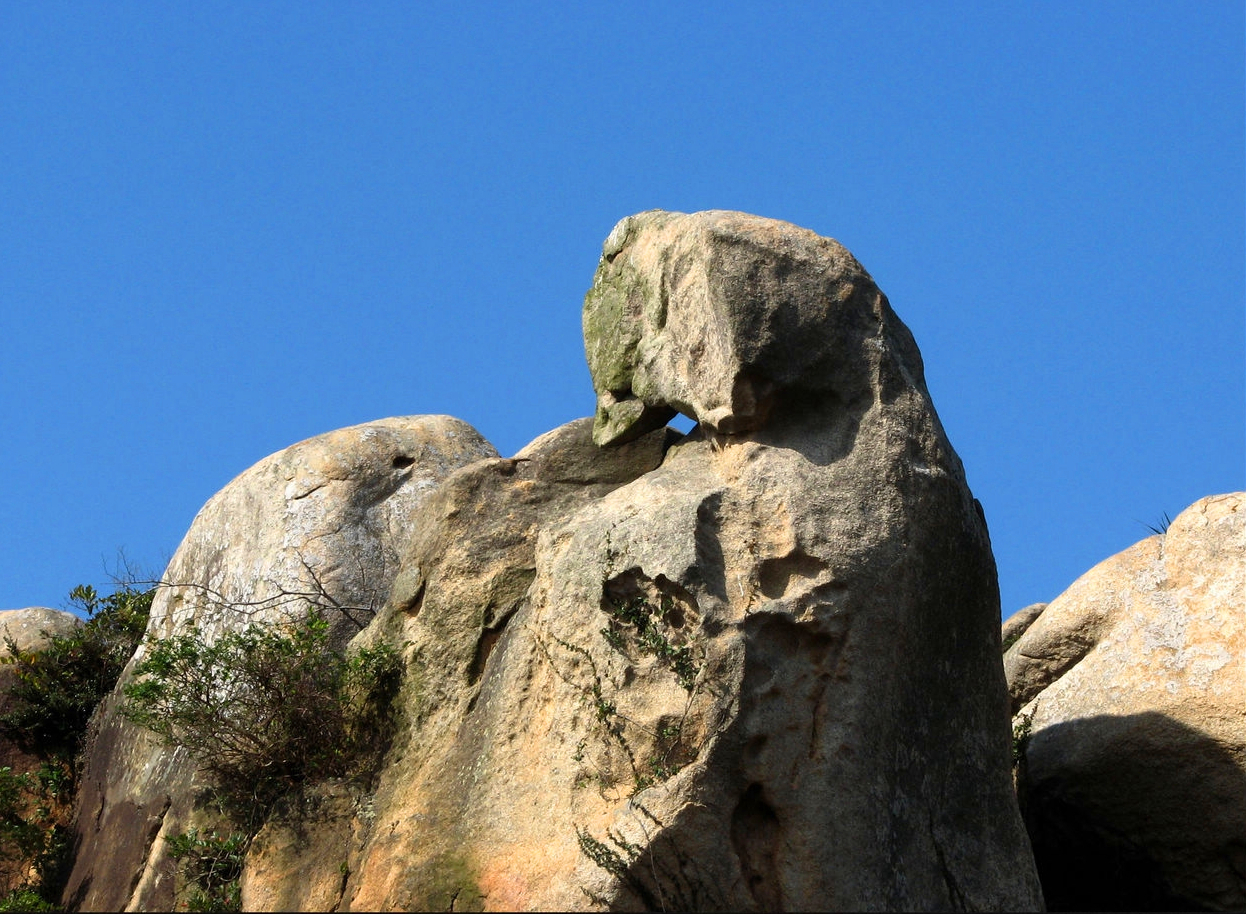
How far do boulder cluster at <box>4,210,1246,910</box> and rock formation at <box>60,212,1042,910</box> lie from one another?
0.7 inches

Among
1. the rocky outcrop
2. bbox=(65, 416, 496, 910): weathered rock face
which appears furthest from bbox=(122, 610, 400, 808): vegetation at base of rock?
the rocky outcrop

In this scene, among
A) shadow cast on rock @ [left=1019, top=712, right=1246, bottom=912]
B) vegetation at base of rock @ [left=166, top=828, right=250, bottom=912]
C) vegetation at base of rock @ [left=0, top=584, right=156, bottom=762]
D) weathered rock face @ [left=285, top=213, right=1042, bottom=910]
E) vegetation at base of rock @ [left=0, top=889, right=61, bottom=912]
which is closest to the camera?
weathered rock face @ [left=285, top=213, right=1042, bottom=910]

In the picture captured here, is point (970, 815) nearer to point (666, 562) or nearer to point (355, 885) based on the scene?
point (666, 562)

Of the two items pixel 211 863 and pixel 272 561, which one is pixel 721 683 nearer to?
pixel 211 863

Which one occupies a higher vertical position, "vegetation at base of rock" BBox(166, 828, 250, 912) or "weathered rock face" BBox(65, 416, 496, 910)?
"weathered rock face" BBox(65, 416, 496, 910)

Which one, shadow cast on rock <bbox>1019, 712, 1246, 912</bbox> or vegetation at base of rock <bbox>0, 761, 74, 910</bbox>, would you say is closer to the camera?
shadow cast on rock <bbox>1019, 712, 1246, 912</bbox>

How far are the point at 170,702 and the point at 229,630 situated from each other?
55cm

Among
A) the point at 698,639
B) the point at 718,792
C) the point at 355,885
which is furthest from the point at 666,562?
the point at 355,885

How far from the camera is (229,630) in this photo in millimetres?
9945

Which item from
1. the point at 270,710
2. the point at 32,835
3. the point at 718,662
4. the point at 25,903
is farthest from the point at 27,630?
the point at 718,662

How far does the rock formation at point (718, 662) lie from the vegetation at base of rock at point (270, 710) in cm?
24

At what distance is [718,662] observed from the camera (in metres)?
7.74

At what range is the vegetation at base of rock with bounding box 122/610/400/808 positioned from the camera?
9.30m

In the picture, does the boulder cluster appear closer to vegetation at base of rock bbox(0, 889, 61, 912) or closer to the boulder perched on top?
vegetation at base of rock bbox(0, 889, 61, 912)
